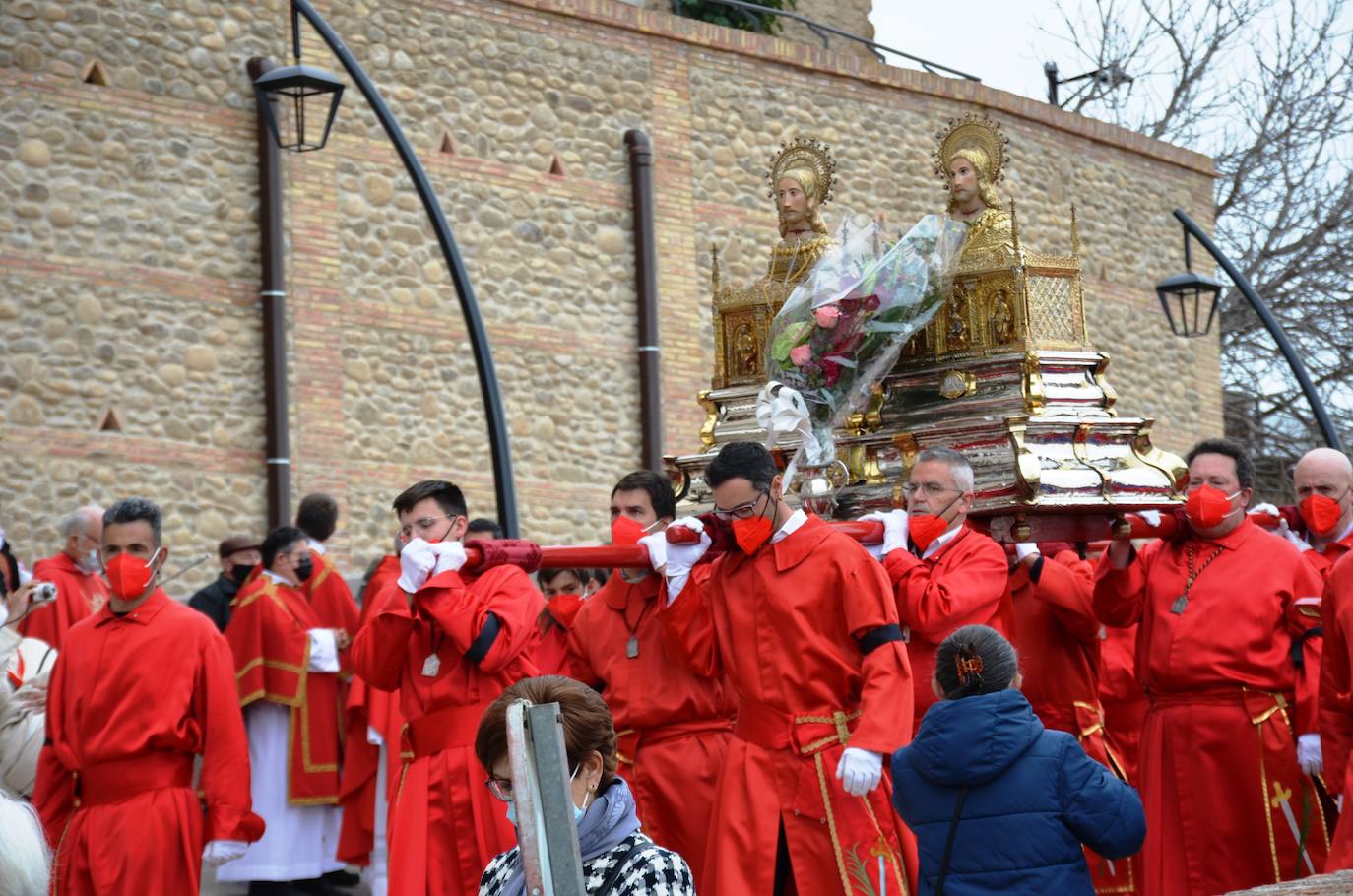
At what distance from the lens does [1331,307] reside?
2733 cm

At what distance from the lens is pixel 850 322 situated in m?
8.58

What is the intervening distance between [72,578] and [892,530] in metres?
5.62

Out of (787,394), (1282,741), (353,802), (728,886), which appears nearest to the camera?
(728,886)

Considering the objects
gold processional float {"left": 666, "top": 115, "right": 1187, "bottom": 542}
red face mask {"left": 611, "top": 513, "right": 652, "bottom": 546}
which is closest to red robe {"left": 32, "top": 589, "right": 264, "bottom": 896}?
red face mask {"left": 611, "top": 513, "right": 652, "bottom": 546}

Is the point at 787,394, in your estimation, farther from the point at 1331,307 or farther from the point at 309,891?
the point at 1331,307

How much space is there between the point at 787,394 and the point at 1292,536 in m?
2.25

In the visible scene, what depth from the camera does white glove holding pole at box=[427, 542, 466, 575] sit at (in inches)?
300

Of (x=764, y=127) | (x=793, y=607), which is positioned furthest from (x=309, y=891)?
(x=764, y=127)

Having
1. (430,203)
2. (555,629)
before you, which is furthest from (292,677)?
(430,203)

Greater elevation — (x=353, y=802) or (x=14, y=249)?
(x=14, y=249)

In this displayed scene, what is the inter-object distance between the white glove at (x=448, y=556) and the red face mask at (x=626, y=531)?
2.21 ft

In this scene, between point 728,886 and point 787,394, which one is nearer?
point 728,886

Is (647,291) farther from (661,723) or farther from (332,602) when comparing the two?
(661,723)

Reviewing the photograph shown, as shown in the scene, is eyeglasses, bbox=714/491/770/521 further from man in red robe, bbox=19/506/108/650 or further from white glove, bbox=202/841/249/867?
man in red robe, bbox=19/506/108/650
